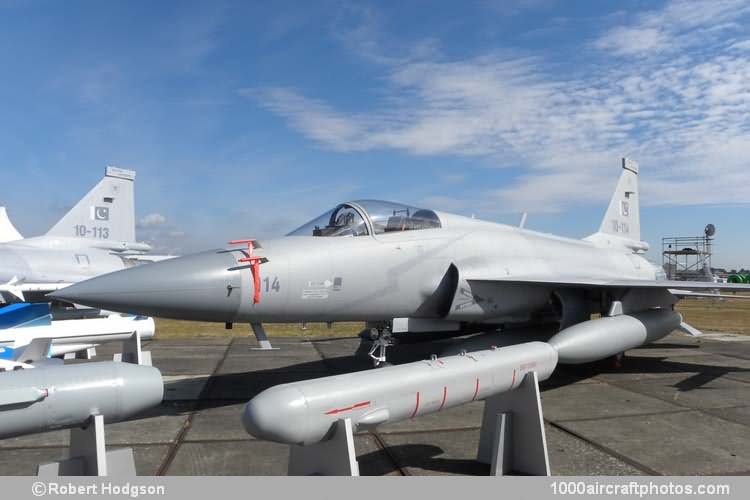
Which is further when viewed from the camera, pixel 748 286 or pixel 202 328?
pixel 202 328

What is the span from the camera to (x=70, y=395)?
155 inches

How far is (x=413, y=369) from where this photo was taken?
15.2 ft

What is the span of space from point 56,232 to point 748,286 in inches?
787

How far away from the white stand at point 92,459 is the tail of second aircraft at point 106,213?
17.5m

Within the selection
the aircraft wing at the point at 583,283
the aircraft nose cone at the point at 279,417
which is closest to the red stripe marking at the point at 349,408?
the aircraft nose cone at the point at 279,417

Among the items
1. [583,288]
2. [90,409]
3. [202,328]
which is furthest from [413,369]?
[202,328]

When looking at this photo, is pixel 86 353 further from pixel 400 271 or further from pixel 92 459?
pixel 92 459

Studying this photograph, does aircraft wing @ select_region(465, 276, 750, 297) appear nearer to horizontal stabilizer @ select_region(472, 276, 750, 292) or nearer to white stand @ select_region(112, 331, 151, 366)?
horizontal stabilizer @ select_region(472, 276, 750, 292)

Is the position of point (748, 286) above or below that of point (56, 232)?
below

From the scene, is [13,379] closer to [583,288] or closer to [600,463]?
[600,463]

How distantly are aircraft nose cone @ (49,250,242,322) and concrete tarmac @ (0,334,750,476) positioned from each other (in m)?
1.34

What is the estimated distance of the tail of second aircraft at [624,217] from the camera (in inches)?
579

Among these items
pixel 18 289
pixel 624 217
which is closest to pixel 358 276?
pixel 18 289

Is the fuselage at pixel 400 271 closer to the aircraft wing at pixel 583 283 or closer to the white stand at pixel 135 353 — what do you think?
the aircraft wing at pixel 583 283
